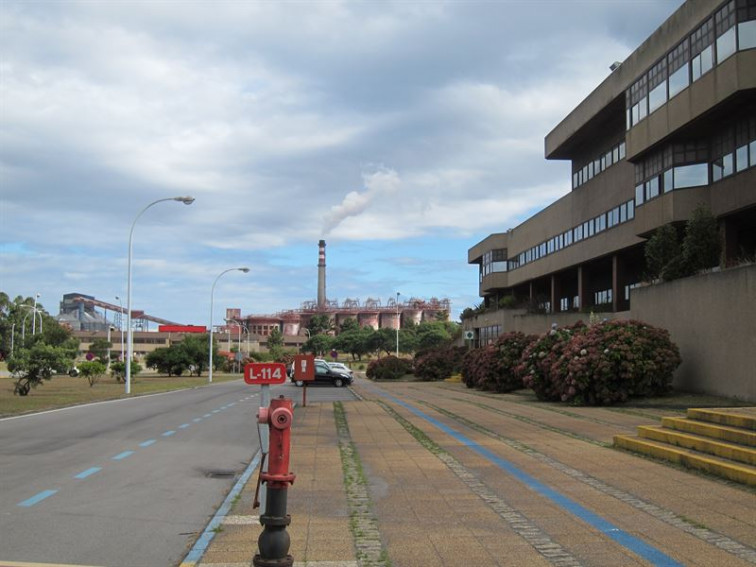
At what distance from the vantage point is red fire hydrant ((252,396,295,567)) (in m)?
5.07

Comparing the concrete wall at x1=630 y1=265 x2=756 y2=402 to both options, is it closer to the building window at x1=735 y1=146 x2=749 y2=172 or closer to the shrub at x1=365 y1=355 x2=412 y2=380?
the building window at x1=735 y1=146 x2=749 y2=172

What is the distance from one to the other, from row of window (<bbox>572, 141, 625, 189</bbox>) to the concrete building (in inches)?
2.6

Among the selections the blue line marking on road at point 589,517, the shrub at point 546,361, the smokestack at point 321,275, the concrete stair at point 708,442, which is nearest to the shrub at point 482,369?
the shrub at point 546,361

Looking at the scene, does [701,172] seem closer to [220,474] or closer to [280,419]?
[220,474]

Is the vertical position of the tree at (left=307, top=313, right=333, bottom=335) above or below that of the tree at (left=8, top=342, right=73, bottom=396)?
above

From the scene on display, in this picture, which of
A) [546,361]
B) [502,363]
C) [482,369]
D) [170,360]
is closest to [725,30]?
[546,361]

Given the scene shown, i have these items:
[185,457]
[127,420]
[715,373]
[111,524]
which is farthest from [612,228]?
[111,524]

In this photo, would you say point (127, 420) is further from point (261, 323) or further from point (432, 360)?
point (261, 323)

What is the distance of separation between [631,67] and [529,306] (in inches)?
854

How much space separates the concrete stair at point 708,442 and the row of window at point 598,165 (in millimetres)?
28718

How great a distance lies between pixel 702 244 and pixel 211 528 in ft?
73.7

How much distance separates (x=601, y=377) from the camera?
22656 millimetres

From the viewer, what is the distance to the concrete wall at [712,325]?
20.3 meters

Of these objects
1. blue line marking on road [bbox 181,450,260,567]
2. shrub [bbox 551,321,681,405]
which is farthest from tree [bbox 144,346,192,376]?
blue line marking on road [bbox 181,450,260,567]
